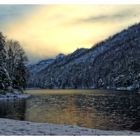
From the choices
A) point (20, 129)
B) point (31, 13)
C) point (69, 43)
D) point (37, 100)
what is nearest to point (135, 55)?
point (69, 43)

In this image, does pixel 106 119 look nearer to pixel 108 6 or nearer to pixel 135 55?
pixel 135 55

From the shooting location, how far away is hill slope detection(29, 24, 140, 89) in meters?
13.5

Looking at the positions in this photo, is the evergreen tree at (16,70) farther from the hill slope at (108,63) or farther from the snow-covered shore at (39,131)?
the snow-covered shore at (39,131)

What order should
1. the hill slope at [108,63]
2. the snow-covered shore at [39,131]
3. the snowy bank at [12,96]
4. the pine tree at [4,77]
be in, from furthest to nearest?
the snowy bank at [12,96] < the pine tree at [4,77] < the hill slope at [108,63] < the snow-covered shore at [39,131]

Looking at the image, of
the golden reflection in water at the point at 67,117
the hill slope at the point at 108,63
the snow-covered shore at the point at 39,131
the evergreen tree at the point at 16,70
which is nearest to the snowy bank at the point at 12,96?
the evergreen tree at the point at 16,70

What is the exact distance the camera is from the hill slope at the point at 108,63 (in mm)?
13461

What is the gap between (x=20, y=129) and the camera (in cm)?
1094

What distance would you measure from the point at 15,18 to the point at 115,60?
3.59 meters

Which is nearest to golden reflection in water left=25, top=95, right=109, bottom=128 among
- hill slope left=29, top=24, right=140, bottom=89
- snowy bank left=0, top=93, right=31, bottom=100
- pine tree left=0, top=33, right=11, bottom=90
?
hill slope left=29, top=24, right=140, bottom=89

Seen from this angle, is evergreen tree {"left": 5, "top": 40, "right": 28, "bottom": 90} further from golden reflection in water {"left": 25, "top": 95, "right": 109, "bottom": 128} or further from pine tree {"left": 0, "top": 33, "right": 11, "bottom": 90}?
golden reflection in water {"left": 25, "top": 95, "right": 109, "bottom": 128}

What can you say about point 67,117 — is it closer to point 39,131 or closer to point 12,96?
point 39,131

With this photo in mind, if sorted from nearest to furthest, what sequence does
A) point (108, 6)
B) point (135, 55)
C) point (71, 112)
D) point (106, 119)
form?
point (108, 6), point (135, 55), point (106, 119), point (71, 112)

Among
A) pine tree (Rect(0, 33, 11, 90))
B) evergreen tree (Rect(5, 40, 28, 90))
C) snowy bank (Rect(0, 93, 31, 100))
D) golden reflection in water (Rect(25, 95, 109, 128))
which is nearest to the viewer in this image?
golden reflection in water (Rect(25, 95, 109, 128))

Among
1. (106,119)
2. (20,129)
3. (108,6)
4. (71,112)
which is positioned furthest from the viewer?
(71,112)
